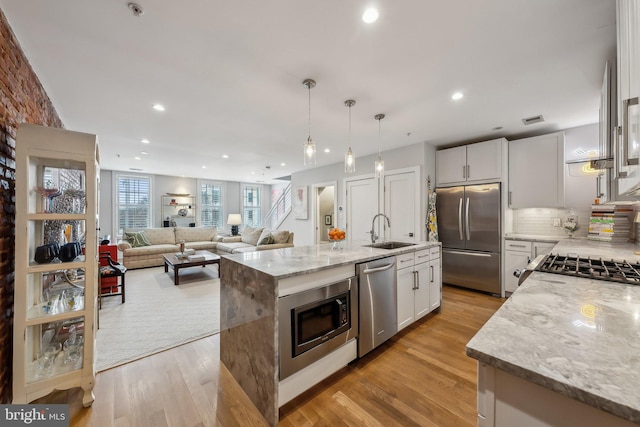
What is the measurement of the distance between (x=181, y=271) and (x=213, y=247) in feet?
5.24

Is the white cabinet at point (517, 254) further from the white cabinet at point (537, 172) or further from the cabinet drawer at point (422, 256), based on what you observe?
the cabinet drawer at point (422, 256)

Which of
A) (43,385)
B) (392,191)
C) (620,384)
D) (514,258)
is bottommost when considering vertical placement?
(43,385)

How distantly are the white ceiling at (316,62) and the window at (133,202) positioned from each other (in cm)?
467

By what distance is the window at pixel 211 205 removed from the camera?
345 inches

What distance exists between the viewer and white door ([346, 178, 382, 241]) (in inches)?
200

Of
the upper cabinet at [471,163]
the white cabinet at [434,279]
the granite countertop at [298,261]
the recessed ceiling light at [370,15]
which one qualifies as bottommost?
the white cabinet at [434,279]

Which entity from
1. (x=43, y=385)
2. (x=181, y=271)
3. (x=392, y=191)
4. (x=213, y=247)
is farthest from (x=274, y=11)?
(x=213, y=247)

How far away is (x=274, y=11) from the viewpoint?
5.06 feet

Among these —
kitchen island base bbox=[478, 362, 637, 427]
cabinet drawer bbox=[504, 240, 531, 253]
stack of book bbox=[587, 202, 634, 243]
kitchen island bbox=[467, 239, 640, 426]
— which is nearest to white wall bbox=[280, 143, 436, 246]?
cabinet drawer bbox=[504, 240, 531, 253]

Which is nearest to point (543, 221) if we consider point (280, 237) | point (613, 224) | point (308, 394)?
point (613, 224)

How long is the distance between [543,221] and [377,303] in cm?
352

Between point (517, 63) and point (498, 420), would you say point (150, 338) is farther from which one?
point (517, 63)

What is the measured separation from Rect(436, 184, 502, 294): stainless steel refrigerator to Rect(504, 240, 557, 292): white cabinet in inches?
4.6

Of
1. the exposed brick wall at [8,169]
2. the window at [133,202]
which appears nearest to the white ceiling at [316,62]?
the exposed brick wall at [8,169]
